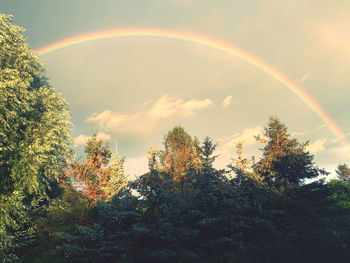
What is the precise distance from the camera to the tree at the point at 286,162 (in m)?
23.4

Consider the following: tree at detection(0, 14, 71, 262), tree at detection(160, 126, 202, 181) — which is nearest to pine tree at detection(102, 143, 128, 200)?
tree at detection(0, 14, 71, 262)

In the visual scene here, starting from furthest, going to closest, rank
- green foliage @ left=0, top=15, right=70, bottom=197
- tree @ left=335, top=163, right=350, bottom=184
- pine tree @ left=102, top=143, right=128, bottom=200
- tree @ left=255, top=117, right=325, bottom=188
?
tree @ left=335, top=163, right=350, bottom=184
tree @ left=255, top=117, right=325, bottom=188
pine tree @ left=102, top=143, right=128, bottom=200
green foliage @ left=0, top=15, right=70, bottom=197

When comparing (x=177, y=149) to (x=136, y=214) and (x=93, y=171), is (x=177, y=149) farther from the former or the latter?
(x=136, y=214)

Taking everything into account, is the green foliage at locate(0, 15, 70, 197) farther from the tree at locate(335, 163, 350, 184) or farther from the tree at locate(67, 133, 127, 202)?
the tree at locate(335, 163, 350, 184)

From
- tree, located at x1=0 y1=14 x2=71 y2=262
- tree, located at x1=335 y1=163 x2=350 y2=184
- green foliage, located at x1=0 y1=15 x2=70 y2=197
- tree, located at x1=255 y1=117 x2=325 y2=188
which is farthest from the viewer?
tree, located at x1=335 y1=163 x2=350 y2=184

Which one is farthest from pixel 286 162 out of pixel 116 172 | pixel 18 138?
pixel 18 138

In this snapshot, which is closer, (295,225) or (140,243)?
(140,243)

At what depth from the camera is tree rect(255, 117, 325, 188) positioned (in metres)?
23.4

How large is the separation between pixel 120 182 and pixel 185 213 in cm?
901

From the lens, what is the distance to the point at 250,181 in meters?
14.4

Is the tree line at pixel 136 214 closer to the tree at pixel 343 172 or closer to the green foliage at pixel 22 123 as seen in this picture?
the green foliage at pixel 22 123

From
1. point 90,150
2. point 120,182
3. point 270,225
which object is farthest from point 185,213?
point 90,150

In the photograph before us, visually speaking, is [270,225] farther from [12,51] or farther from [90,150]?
[12,51]

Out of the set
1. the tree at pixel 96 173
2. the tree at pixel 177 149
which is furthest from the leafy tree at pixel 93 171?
the tree at pixel 177 149
